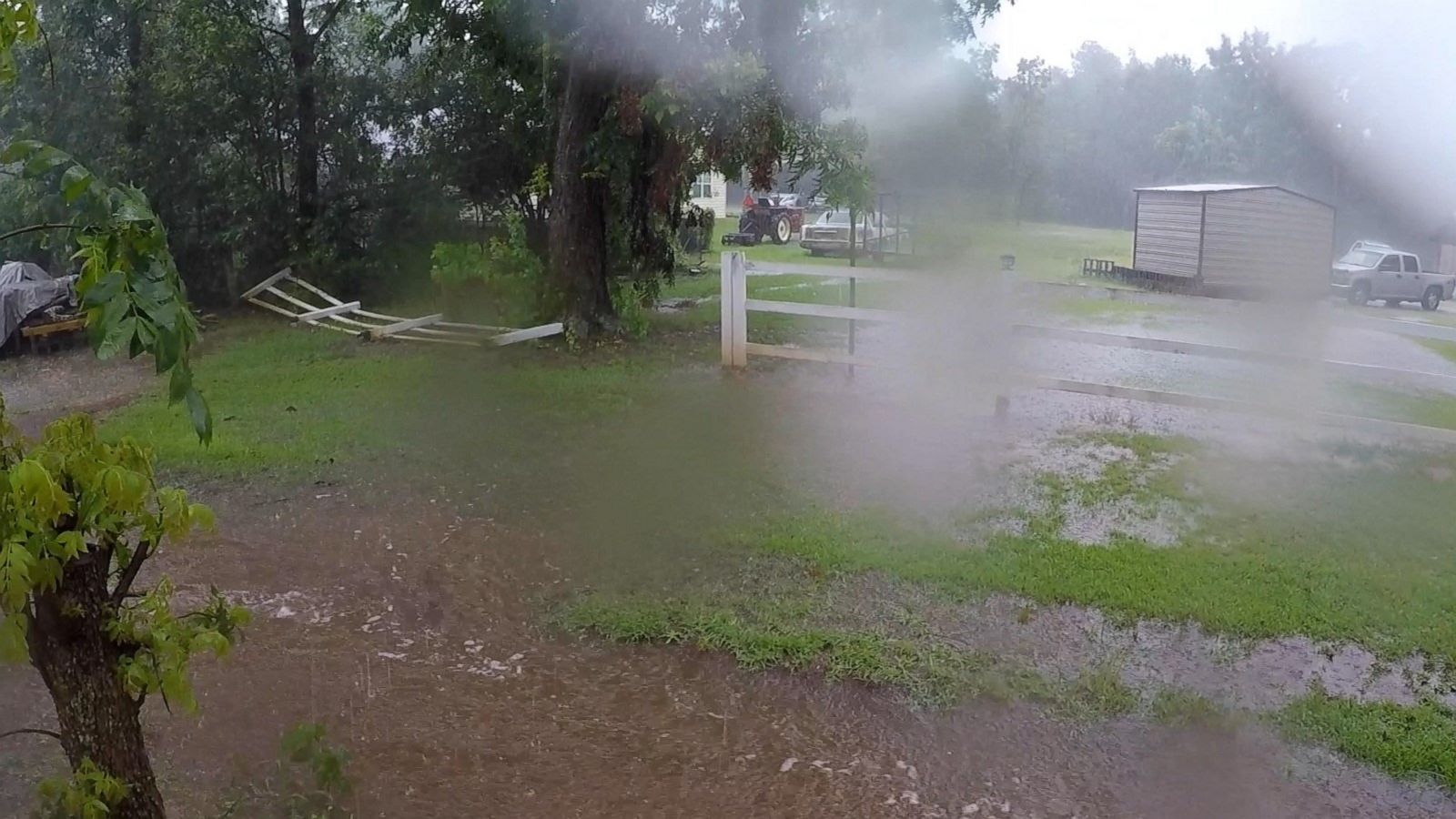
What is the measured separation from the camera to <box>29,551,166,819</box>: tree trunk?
1.98m

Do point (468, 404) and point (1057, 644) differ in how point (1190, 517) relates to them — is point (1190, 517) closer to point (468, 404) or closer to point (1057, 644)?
point (1057, 644)

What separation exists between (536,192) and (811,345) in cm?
302

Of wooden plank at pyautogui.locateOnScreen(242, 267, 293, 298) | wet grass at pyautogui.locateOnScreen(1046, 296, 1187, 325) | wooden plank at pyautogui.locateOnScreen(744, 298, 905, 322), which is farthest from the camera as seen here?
wooden plank at pyautogui.locateOnScreen(242, 267, 293, 298)

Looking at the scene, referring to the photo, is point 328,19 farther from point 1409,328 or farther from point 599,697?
point 1409,328

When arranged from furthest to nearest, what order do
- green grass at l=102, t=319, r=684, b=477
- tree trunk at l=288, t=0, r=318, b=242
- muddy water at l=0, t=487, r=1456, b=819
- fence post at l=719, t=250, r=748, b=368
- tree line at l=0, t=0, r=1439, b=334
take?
tree trunk at l=288, t=0, r=318, b=242 → fence post at l=719, t=250, r=748, b=368 → green grass at l=102, t=319, r=684, b=477 → tree line at l=0, t=0, r=1439, b=334 → muddy water at l=0, t=487, r=1456, b=819

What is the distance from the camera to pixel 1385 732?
3020 mm

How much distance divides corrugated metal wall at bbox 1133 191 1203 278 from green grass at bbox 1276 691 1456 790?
1.42 metres

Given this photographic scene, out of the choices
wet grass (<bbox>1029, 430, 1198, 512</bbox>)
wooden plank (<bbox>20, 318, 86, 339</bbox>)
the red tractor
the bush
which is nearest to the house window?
the red tractor

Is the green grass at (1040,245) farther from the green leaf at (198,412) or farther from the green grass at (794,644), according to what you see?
the green leaf at (198,412)

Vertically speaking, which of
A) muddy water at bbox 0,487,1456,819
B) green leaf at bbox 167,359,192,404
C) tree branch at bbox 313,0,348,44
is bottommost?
muddy water at bbox 0,487,1456,819

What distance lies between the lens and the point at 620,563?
4309 mm

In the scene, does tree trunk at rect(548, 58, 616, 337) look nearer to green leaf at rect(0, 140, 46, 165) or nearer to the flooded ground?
the flooded ground

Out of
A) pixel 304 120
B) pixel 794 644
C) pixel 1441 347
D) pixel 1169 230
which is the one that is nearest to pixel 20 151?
pixel 794 644

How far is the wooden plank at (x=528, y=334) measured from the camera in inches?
339
